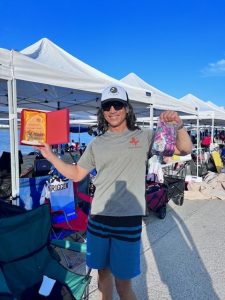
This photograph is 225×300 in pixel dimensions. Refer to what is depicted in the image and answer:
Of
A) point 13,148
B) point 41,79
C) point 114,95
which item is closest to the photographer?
point 114,95

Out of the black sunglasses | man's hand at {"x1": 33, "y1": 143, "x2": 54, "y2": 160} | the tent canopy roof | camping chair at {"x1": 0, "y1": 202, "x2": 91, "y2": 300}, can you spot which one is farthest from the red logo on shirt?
the tent canopy roof

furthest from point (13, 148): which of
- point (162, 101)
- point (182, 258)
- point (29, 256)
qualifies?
point (162, 101)

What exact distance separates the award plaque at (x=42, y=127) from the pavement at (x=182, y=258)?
62.5 inches

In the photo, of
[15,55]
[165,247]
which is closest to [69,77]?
[15,55]

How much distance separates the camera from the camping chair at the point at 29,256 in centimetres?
217

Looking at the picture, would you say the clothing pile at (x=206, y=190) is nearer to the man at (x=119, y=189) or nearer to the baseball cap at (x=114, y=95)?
the man at (x=119, y=189)

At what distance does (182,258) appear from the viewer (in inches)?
140

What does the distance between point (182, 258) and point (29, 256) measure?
190 centimetres

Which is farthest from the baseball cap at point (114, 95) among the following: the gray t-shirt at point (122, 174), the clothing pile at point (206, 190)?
the clothing pile at point (206, 190)

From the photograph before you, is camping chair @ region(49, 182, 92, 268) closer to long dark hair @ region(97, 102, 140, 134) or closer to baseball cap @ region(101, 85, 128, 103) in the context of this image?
long dark hair @ region(97, 102, 140, 134)

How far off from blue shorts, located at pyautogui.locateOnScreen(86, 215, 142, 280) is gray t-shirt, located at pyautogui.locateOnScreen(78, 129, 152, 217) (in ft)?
0.19

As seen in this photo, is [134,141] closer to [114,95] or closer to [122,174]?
[122,174]

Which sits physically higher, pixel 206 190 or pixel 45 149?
pixel 45 149

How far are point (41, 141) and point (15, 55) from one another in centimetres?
182
